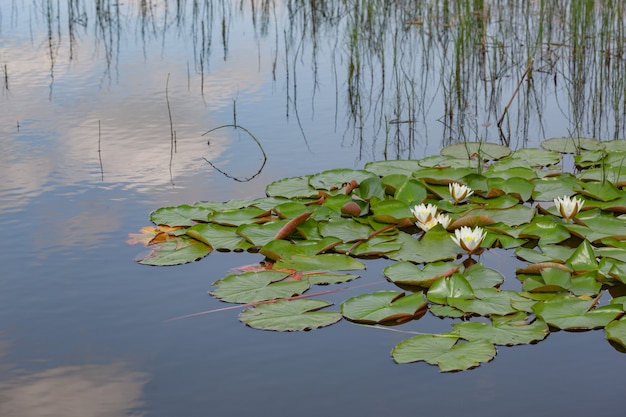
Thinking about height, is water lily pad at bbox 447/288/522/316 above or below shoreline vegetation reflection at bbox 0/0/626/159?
below

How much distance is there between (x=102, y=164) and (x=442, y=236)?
1.91m

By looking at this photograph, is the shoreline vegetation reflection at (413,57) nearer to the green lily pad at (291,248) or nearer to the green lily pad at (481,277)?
the green lily pad at (291,248)

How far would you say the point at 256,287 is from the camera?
2934 mm

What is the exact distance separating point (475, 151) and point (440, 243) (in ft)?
4.10

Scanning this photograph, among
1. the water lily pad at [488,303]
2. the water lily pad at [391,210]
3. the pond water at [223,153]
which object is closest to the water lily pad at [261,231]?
the pond water at [223,153]

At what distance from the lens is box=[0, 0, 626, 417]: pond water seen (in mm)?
2336

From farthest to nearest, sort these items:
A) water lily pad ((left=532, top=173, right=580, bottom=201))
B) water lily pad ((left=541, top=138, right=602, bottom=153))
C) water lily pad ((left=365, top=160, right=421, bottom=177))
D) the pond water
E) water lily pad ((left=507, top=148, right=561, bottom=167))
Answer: water lily pad ((left=541, top=138, right=602, bottom=153))
water lily pad ((left=507, top=148, right=561, bottom=167))
water lily pad ((left=365, top=160, right=421, bottom=177))
water lily pad ((left=532, top=173, right=580, bottom=201))
the pond water

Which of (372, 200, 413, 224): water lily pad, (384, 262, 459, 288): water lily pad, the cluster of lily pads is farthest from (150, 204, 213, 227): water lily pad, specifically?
(384, 262, 459, 288): water lily pad

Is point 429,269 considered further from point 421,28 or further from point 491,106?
point 421,28

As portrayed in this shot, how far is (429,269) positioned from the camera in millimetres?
3004

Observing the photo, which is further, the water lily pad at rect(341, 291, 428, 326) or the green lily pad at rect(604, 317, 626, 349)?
the water lily pad at rect(341, 291, 428, 326)

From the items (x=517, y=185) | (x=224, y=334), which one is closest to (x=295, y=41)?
(x=517, y=185)

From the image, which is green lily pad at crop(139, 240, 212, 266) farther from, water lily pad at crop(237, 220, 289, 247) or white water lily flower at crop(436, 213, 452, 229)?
white water lily flower at crop(436, 213, 452, 229)

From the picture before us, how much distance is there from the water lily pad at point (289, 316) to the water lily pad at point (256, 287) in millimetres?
69
